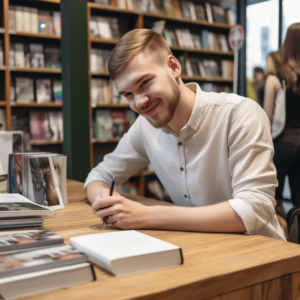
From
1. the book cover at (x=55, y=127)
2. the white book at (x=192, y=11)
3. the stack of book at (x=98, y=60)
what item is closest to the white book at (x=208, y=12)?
the white book at (x=192, y=11)

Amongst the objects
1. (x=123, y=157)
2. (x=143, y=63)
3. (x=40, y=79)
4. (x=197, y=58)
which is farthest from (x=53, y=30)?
(x=143, y=63)

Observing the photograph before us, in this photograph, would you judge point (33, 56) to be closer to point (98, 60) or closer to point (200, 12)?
point (98, 60)

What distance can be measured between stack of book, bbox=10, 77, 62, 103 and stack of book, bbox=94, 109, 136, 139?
495 mm

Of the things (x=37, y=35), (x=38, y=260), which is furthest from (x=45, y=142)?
(x=38, y=260)

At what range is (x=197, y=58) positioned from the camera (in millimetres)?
4984

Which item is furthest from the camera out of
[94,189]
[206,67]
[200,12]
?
[206,67]

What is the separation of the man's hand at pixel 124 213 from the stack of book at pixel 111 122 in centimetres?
313

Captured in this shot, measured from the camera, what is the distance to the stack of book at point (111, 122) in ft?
13.7

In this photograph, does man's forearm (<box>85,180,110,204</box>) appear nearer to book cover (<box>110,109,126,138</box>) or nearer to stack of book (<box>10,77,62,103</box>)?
stack of book (<box>10,77,62,103</box>)

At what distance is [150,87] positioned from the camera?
1262 mm

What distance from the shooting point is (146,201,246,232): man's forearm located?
1.05 metres

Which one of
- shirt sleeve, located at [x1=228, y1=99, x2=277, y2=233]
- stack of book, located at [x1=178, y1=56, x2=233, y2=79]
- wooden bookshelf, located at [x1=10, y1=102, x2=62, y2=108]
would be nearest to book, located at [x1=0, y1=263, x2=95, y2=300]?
shirt sleeve, located at [x1=228, y1=99, x2=277, y2=233]

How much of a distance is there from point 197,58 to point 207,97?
3.80 meters

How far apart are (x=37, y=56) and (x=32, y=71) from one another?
0.58 feet
